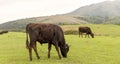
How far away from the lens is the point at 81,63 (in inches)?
821

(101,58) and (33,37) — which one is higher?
(33,37)

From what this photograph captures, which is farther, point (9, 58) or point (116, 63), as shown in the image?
point (9, 58)

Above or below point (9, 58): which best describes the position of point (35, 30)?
above

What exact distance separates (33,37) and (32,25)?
3.36 ft

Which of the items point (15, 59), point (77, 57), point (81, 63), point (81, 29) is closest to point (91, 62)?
point (81, 63)

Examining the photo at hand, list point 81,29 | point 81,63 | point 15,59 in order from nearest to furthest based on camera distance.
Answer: point 81,63
point 15,59
point 81,29

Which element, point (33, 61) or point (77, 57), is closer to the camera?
point (33, 61)

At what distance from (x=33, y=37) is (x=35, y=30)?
55 cm

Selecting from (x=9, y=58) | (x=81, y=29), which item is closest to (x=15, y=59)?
(x=9, y=58)

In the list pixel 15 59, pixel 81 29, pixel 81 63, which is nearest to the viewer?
pixel 81 63

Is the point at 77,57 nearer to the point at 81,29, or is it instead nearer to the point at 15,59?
the point at 15,59

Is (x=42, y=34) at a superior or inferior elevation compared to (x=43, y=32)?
inferior

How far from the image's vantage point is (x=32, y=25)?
71.8 ft

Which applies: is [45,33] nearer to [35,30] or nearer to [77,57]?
[35,30]
